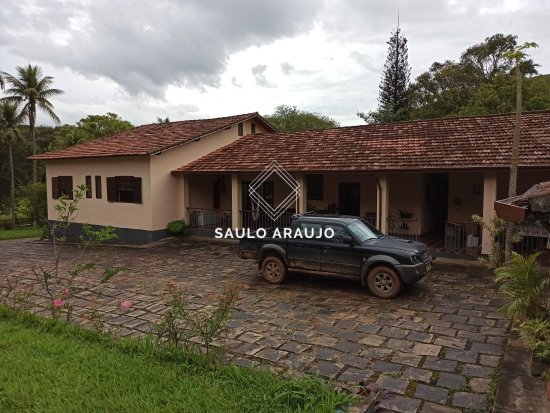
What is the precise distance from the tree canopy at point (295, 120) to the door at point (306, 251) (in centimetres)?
3562

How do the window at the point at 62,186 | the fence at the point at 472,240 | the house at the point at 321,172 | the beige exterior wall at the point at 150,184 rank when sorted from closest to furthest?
the fence at the point at 472,240, the house at the point at 321,172, the beige exterior wall at the point at 150,184, the window at the point at 62,186

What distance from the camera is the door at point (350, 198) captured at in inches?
645

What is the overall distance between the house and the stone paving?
3.77 meters

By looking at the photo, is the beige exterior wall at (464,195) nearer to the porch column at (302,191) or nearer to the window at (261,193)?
the porch column at (302,191)

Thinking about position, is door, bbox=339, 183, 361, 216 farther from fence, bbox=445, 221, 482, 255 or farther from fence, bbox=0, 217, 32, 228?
fence, bbox=0, 217, 32, 228

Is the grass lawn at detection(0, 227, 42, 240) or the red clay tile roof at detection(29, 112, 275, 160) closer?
the red clay tile roof at detection(29, 112, 275, 160)

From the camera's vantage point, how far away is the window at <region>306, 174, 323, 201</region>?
675 inches

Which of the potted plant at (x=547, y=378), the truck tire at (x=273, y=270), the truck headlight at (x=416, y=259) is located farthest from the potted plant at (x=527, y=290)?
the truck tire at (x=273, y=270)

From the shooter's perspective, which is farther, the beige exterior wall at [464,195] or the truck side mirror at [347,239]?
the beige exterior wall at [464,195]

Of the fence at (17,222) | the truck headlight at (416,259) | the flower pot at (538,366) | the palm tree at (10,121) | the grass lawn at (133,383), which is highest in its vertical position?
the palm tree at (10,121)

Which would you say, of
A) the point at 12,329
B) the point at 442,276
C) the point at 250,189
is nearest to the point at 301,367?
the point at 12,329

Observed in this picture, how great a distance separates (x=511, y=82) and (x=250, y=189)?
61.0ft

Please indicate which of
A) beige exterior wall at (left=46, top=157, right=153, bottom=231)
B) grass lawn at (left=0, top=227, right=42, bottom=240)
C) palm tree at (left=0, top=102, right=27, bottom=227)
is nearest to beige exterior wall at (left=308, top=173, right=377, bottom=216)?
beige exterior wall at (left=46, top=157, right=153, bottom=231)

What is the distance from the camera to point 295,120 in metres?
45.1
